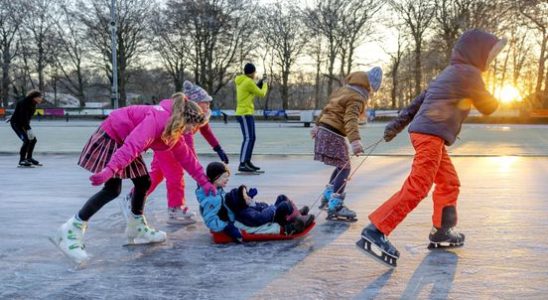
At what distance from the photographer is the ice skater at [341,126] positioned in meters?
4.93

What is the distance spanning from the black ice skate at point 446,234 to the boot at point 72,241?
2.50 m

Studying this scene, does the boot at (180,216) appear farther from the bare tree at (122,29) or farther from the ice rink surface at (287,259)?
the bare tree at (122,29)

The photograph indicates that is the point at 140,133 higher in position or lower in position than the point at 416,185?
higher

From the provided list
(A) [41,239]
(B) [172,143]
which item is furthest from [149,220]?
(B) [172,143]

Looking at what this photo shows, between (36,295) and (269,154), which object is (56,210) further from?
(269,154)

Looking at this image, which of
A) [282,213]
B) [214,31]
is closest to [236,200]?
[282,213]

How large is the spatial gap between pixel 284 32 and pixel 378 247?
4109 centimetres

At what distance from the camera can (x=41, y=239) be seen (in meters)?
4.47

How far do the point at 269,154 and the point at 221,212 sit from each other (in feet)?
25.1

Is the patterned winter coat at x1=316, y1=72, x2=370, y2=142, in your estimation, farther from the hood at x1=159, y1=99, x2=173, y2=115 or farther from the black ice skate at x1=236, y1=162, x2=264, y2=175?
the black ice skate at x1=236, y1=162, x2=264, y2=175

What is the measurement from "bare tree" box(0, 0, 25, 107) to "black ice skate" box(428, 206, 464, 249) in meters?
46.4

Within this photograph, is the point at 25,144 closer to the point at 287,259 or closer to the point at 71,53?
the point at 287,259

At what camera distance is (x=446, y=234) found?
4.06 metres

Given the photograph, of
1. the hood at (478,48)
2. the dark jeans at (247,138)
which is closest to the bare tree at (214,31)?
the dark jeans at (247,138)
